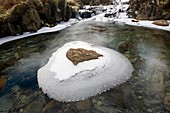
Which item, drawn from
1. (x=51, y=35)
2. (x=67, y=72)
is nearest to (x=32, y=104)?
(x=67, y=72)

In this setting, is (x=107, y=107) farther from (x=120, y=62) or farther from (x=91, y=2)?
(x=91, y=2)

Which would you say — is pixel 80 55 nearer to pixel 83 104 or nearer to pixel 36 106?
pixel 83 104

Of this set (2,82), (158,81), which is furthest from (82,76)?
(2,82)

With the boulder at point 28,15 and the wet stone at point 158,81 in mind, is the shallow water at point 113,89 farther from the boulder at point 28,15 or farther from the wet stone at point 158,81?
the boulder at point 28,15

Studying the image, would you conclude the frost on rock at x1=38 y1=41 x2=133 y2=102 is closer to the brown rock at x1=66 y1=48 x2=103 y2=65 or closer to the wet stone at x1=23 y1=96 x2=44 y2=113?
the brown rock at x1=66 y1=48 x2=103 y2=65

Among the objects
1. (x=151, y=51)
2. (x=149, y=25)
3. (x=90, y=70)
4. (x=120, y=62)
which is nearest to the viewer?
(x=90, y=70)
